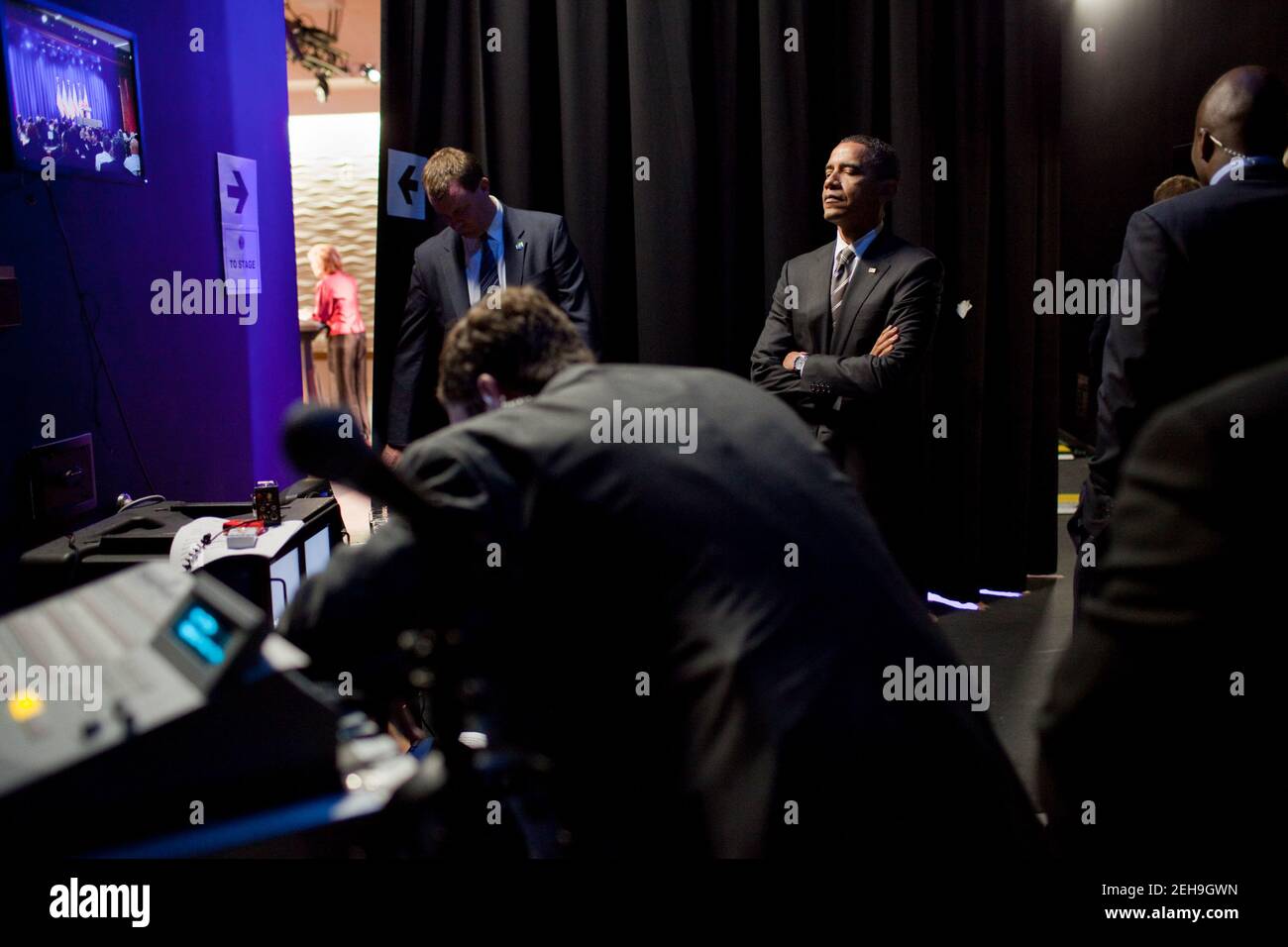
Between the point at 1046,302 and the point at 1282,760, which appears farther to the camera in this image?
the point at 1046,302

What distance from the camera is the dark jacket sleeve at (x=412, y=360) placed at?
348cm

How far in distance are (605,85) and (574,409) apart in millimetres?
2665

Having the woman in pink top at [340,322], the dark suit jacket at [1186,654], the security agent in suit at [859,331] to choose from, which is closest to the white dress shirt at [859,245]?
the security agent in suit at [859,331]

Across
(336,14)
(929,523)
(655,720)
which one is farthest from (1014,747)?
(336,14)

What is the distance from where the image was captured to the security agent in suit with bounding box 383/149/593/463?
11.0 feet

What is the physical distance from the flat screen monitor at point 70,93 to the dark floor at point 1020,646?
2730 mm

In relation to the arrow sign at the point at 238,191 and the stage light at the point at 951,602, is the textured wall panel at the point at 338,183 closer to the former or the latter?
the arrow sign at the point at 238,191

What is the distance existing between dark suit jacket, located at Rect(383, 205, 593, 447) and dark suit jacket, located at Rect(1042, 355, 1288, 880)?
250 cm

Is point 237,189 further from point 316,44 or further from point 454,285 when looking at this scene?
point 316,44

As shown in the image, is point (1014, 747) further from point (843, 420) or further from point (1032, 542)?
point (1032, 542)

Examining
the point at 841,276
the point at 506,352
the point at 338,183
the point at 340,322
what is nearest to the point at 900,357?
the point at 841,276
